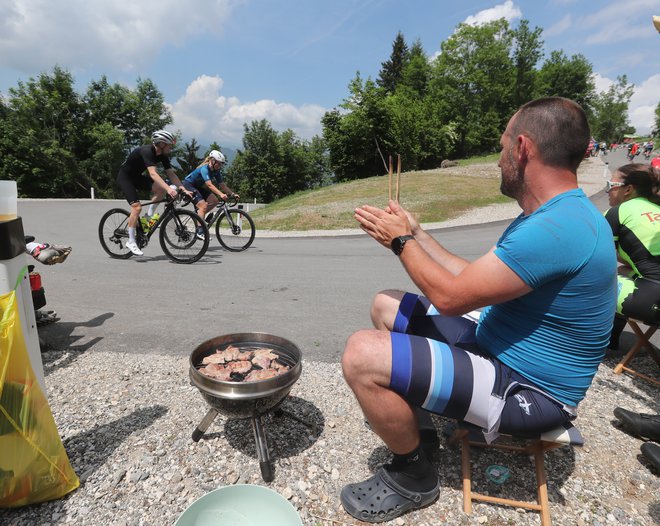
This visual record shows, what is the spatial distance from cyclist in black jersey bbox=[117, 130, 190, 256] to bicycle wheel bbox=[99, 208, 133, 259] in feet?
1.13

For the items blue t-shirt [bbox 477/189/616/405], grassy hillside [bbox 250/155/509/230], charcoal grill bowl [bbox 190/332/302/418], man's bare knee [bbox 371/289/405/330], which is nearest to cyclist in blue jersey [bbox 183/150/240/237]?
grassy hillside [bbox 250/155/509/230]

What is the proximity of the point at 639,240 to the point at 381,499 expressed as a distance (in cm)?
296

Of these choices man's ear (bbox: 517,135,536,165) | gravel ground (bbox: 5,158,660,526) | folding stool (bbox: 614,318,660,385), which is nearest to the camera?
man's ear (bbox: 517,135,536,165)

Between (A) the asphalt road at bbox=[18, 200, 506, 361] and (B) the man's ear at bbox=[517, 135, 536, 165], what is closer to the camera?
(B) the man's ear at bbox=[517, 135, 536, 165]

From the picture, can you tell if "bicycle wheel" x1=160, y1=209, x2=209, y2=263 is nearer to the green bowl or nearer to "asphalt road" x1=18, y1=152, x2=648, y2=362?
"asphalt road" x1=18, y1=152, x2=648, y2=362

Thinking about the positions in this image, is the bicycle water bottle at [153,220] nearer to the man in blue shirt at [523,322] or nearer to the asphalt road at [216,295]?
the asphalt road at [216,295]

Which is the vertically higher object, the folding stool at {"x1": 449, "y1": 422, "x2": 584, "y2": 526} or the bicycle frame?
the bicycle frame

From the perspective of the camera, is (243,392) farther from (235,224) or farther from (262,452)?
(235,224)

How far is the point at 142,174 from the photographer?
745 cm

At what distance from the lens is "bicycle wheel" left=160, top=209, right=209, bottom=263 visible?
286 inches

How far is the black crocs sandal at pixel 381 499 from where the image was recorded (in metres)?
1.96

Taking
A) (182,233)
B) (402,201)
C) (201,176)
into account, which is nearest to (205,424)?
(182,233)

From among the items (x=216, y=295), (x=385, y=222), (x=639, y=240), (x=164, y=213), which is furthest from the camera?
(x=164, y=213)

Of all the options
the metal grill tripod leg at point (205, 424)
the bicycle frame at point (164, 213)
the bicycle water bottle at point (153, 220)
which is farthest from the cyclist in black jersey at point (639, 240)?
the bicycle water bottle at point (153, 220)
